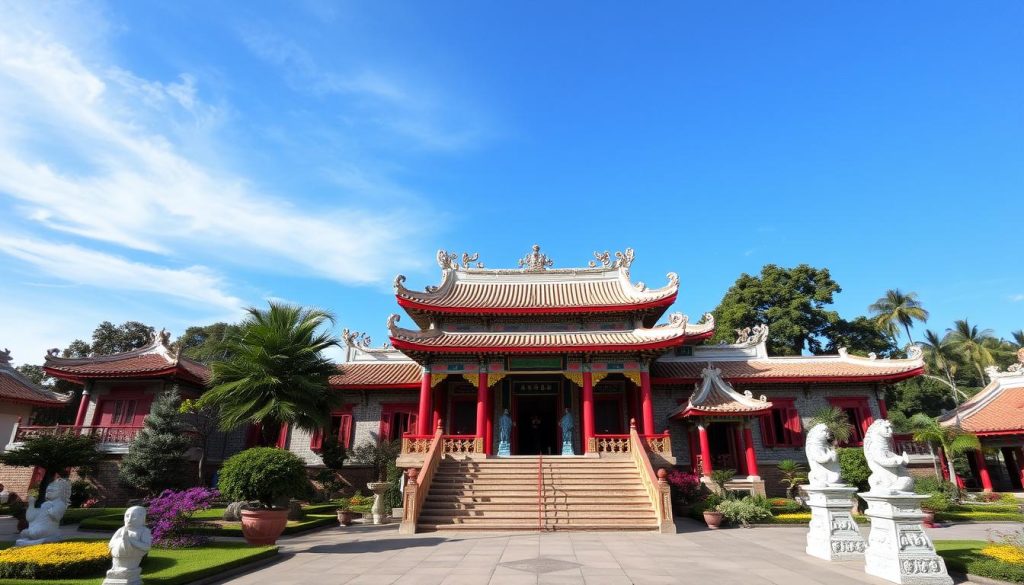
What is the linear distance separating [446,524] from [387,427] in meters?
8.21

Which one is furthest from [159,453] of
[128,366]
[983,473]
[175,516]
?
[983,473]

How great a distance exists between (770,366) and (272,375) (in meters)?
19.1

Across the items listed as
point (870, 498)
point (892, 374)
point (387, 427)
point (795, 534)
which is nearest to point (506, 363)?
point (387, 427)

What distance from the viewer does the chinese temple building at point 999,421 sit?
65.6ft

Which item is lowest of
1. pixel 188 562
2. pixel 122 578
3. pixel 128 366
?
pixel 188 562

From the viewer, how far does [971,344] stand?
39.3 metres

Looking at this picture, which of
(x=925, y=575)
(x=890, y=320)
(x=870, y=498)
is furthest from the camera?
(x=890, y=320)

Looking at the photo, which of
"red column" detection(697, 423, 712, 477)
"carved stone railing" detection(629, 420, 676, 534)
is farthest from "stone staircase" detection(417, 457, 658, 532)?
"red column" detection(697, 423, 712, 477)

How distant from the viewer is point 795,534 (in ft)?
39.4

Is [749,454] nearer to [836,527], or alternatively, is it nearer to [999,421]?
[836,527]

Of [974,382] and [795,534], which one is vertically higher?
[974,382]

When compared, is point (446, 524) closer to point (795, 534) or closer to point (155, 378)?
point (795, 534)

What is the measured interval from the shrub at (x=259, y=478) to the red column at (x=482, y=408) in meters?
6.87

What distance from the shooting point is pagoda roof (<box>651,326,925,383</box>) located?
19.2 metres
